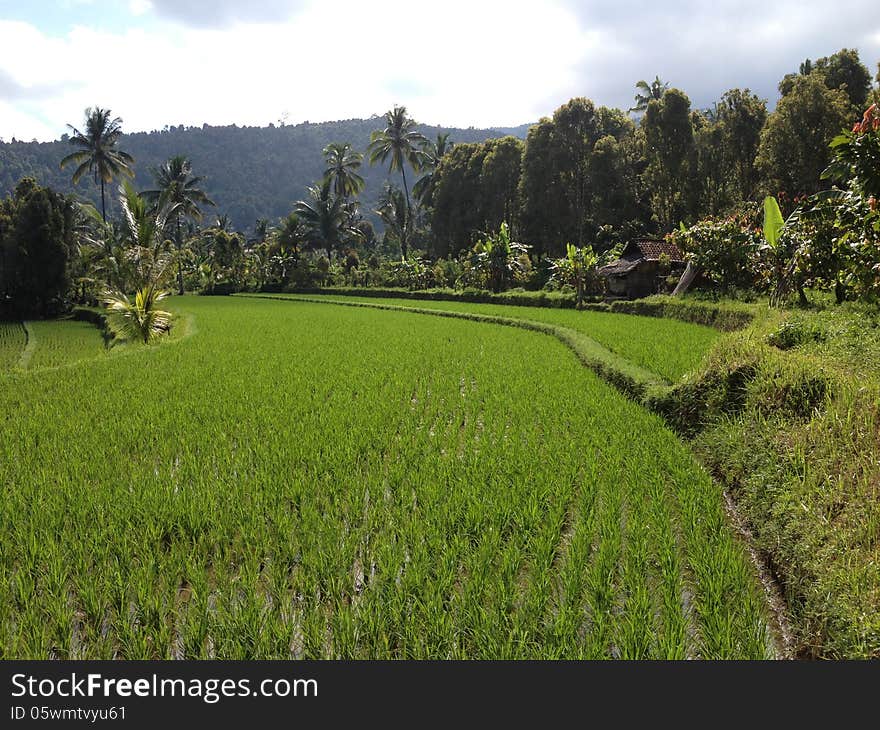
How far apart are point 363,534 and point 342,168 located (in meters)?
45.6

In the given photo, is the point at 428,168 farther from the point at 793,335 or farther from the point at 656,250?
the point at 793,335

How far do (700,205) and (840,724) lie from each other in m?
26.7

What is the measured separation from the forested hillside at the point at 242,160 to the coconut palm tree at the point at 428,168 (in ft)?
151

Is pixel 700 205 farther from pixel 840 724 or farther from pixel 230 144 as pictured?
pixel 230 144


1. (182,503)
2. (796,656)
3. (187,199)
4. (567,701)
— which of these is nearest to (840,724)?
(796,656)

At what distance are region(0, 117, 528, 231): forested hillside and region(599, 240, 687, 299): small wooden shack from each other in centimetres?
7437

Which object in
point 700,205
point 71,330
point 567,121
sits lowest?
point 71,330

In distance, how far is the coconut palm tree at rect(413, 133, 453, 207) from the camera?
135ft

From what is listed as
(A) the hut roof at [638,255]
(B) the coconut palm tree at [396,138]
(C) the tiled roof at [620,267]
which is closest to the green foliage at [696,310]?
(C) the tiled roof at [620,267]

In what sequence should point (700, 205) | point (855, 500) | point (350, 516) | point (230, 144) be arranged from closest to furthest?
point (855, 500) < point (350, 516) < point (700, 205) < point (230, 144)

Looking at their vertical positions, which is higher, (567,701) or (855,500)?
(855,500)

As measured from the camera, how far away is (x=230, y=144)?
344 feet

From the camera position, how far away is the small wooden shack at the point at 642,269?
19453 millimetres

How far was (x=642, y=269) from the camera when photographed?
19641mm
